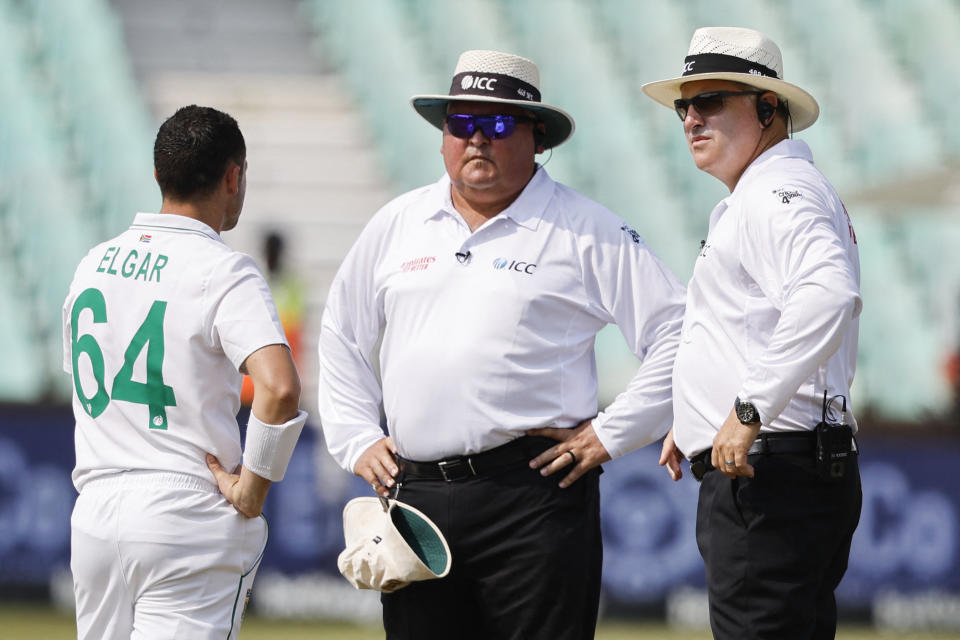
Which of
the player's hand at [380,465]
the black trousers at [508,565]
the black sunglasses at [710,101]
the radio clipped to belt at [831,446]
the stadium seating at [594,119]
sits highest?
the stadium seating at [594,119]

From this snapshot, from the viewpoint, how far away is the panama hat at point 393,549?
13.3ft

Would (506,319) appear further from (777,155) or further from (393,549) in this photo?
(777,155)

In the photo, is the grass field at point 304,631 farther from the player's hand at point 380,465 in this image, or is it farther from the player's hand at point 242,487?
the player's hand at point 242,487

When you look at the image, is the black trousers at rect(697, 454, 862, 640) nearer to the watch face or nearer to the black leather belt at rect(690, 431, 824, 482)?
the black leather belt at rect(690, 431, 824, 482)

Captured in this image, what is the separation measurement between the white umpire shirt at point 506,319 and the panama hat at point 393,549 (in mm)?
197

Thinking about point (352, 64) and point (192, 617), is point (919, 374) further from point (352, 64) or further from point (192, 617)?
point (192, 617)

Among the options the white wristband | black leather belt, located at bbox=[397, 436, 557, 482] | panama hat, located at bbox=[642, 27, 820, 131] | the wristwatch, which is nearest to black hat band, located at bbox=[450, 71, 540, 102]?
panama hat, located at bbox=[642, 27, 820, 131]

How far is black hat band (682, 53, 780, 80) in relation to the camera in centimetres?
393

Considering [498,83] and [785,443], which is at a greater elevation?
[498,83]

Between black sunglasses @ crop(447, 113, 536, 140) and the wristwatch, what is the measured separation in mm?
1225

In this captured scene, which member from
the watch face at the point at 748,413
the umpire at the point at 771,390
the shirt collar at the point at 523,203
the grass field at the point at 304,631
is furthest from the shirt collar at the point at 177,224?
the grass field at the point at 304,631

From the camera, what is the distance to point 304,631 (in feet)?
26.5

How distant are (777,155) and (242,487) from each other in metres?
1.65

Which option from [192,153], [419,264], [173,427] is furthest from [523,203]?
[173,427]
